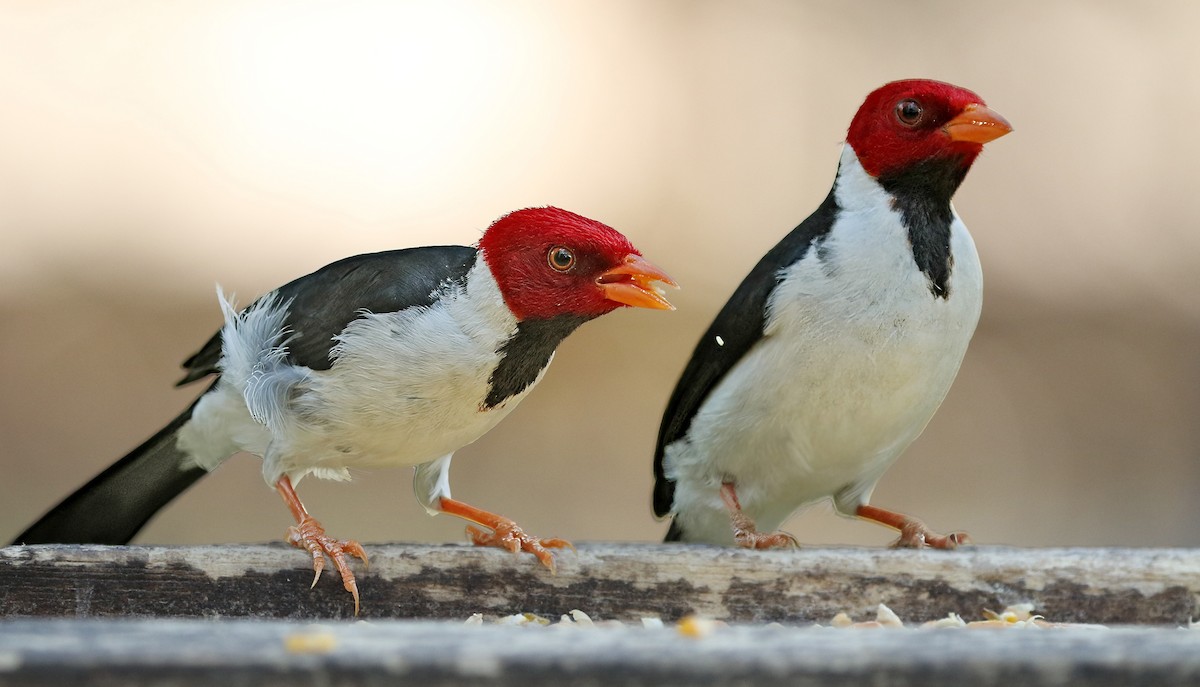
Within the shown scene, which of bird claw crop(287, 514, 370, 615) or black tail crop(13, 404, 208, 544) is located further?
black tail crop(13, 404, 208, 544)

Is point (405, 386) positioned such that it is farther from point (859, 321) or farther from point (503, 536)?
point (859, 321)

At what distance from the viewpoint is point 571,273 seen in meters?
3.20

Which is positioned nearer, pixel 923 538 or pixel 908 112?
pixel 908 112

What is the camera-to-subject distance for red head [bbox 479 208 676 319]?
3176 millimetres

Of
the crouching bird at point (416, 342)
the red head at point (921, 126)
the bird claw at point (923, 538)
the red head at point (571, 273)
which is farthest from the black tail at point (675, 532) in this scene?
the red head at point (921, 126)

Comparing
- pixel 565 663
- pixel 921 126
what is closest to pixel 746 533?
pixel 921 126

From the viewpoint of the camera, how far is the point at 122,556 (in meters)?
3.03

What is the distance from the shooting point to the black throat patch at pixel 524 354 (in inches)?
127

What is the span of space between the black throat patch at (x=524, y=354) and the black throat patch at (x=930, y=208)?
36.1 inches

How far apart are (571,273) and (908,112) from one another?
103 cm

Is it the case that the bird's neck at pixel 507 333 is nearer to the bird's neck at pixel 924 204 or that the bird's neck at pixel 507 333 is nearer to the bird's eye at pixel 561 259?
the bird's eye at pixel 561 259

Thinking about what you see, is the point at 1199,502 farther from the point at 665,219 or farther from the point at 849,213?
the point at 849,213

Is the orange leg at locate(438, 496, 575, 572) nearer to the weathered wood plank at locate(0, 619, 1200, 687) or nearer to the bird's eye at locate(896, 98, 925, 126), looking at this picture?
the bird's eye at locate(896, 98, 925, 126)

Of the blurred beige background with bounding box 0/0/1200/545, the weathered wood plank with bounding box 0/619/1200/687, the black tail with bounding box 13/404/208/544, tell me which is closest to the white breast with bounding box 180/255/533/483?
the black tail with bounding box 13/404/208/544
